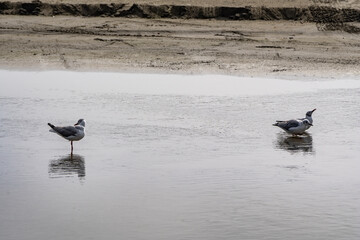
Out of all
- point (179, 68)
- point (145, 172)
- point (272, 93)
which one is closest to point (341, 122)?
point (272, 93)

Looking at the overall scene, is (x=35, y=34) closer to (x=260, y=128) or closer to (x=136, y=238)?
(x=260, y=128)

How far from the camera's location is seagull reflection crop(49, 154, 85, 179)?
10892mm

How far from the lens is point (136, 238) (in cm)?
866

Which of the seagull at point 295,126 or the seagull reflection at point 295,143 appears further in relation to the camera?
the seagull at point 295,126

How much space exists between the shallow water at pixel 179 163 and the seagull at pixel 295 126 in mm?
153

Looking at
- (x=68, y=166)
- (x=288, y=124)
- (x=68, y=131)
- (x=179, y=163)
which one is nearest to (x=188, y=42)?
(x=288, y=124)

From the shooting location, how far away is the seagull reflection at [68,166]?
1089 centimetres

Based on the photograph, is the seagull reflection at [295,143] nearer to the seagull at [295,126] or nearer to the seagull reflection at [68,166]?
the seagull at [295,126]

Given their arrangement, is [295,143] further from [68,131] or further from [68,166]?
[68,166]

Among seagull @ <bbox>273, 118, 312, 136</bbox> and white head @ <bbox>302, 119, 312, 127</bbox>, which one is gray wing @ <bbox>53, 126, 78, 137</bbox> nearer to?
seagull @ <bbox>273, 118, 312, 136</bbox>

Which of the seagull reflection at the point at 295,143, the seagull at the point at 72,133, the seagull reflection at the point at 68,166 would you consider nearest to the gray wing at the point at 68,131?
the seagull at the point at 72,133

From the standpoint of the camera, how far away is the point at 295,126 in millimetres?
13109

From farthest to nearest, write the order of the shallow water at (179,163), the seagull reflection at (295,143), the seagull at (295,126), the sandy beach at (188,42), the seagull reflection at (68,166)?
the sandy beach at (188,42) < the seagull at (295,126) < the seagull reflection at (295,143) < the seagull reflection at (68,166) < the shallow water at (179,163)

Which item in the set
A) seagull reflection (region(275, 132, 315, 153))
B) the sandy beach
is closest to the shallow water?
seagull reflection (region(275, 132, 315, 153))
